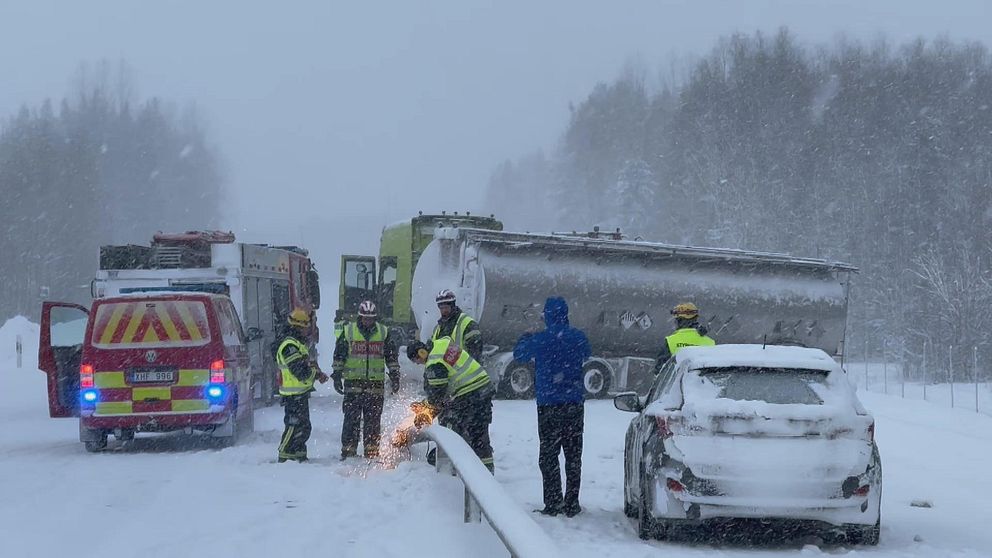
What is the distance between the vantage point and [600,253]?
23.2 m

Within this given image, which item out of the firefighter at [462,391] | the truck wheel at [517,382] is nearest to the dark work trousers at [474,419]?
the firefighter at [462,391]

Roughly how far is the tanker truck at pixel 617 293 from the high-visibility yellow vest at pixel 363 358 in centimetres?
910

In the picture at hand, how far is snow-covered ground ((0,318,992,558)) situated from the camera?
8.38 meters

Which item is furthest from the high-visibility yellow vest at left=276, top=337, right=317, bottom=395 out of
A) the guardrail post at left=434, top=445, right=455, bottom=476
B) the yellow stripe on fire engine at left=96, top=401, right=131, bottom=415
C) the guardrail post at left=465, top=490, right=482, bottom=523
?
the guardrail post at left=465, top=490, right=482, bottom=523

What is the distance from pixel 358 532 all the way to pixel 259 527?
0.76 m

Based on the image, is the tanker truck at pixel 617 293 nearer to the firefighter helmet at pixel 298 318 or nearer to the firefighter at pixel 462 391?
the firefighter helmet at pixel 298 318

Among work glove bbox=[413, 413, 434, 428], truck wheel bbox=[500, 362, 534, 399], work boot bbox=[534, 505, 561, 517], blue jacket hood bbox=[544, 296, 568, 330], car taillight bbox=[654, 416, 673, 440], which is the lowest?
truck wheel bbox=[500, 362, 534, 399]

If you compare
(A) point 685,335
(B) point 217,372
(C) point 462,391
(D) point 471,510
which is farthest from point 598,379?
(D) point 471,510

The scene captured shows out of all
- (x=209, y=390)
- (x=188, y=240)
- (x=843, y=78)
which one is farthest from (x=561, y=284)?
(x=843, y=78)

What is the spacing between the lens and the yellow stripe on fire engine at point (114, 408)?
14.3 m

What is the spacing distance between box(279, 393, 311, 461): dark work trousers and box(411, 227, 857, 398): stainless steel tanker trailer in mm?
9549

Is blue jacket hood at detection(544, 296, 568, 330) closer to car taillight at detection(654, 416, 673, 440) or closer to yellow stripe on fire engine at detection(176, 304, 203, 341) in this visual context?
car taillight at detection(654, 416, 673, 440)

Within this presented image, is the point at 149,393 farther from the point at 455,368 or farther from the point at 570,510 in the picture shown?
the point at 570,510

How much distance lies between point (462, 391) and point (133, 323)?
513cm
